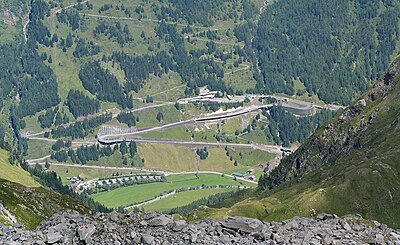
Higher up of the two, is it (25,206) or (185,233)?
(185,233)

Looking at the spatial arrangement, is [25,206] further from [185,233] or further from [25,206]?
[185,233]

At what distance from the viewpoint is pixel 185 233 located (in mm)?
66438

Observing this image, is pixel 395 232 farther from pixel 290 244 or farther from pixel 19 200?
pixel 19 200

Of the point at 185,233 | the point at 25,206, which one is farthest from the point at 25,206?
the point at 185,233

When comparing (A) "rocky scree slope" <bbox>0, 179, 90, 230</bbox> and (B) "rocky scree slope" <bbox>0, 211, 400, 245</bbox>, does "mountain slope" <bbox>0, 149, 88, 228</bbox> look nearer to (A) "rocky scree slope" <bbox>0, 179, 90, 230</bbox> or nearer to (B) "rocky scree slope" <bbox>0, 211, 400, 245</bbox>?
(A) "rocky scree slope" <bbox>0, 179, 90, 230</bbox>

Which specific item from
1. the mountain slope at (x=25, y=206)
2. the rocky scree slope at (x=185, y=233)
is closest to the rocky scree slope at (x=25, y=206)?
the mountain slope at (x=25, y=206)

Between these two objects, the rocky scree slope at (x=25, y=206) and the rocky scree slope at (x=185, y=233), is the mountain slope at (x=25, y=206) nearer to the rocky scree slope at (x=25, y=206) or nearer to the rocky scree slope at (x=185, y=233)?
the rocky scree slope at (x=25, y=206)

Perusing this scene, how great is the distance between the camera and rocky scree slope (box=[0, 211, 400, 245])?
217 feet

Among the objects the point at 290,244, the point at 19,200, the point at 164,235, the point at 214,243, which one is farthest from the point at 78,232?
the point at 19,200

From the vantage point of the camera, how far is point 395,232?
7375cm

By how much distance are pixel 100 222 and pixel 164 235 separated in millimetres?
7372

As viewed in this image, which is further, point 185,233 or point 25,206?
point 25,206

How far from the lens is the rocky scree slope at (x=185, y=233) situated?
6612cm

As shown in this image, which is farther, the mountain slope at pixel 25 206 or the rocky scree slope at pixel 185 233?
the mountain slope at pixel 25 206
